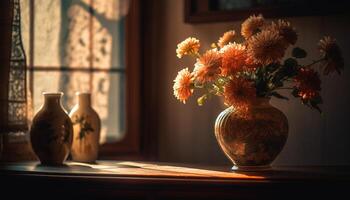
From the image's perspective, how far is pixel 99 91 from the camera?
2049 mm

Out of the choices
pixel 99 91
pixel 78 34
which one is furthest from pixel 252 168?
pixel 78 34

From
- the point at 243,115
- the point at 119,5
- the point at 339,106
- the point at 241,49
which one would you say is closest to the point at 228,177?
the point at 243,115

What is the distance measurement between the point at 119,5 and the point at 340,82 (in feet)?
2.52

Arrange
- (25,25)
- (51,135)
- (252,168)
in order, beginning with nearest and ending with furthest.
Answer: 1. (252,168)
2. (51,135)
3. (25,25)

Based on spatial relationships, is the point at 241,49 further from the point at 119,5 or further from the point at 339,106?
the point at 119,5

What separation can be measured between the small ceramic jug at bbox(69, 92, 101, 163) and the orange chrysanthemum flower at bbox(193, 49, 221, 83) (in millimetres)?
465

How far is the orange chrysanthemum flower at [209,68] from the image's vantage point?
154 centimetres

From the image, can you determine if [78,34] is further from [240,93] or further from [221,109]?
[240,93]

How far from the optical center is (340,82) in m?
1.80

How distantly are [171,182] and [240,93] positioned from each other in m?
0.28

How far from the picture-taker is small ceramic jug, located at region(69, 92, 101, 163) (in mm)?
1876

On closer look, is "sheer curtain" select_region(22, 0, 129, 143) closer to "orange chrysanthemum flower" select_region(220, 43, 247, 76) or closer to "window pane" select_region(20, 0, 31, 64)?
"window pane" select_region(20, 0, 31, 64)

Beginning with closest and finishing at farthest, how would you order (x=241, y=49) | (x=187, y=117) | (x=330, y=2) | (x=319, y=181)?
1. (x=319, y=181)
2. (x=241, y=49)
3. (x=330, y=2)
4. (x=187, y=117)

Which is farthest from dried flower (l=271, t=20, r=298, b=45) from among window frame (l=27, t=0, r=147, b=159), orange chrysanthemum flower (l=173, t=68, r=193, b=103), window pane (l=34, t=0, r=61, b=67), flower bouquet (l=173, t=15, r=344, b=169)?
window pane (l=34, t=0, r=61, b=67)
